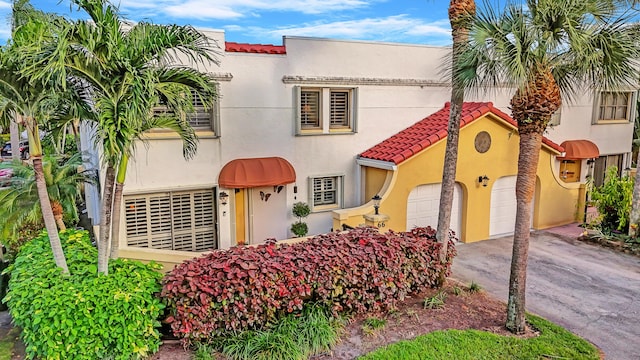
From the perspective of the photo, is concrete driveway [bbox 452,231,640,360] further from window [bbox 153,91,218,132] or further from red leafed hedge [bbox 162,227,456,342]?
window [bbox 153,91,218,132]

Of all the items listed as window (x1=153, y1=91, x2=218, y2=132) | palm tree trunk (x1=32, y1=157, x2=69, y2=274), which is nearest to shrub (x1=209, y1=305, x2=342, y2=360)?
palm tree trunk (x1=32, y1=157, x2=69, y2=274)

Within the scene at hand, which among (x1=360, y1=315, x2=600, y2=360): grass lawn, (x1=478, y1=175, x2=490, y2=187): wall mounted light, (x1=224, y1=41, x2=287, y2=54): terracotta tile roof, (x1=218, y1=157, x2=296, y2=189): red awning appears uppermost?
(x1=224, y1=41, x2=287, y2=54): terracotta tile roof

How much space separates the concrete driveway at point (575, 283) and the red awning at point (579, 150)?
5.15m

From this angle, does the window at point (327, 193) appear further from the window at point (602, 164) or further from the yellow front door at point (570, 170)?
the window at point (602, 164)

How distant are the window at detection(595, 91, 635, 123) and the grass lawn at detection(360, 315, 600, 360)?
16966 mm

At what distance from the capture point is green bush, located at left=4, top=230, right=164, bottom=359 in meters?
7.10

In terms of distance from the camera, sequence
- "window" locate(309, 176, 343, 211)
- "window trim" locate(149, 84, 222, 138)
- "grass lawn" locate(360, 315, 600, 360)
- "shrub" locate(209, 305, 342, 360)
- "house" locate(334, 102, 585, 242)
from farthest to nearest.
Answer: "window" locate(309, 176, 343, 211)
"house" locate(334, 102, 585, 242)
"window trim" locate(149, 84, 222, 138)
"grass lawn" locate(360, 315, 600, 360)
"shrub" locate(209, 305, 342, 360)

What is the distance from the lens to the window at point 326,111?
51.4 ft

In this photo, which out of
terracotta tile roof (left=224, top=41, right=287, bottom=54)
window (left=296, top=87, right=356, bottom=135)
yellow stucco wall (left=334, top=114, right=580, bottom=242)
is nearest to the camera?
terracotta tile roof (left=224, top=41, right=287, bottom=54)

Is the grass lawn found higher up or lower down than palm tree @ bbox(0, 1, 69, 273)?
lower down

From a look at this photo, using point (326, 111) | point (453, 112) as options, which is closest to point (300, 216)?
point (326, 111)

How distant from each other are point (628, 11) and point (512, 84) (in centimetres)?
284

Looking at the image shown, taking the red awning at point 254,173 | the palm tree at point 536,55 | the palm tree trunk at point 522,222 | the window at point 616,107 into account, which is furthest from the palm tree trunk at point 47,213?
the window at point 616,107

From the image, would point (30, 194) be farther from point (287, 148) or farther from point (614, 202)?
point (614, 202)
